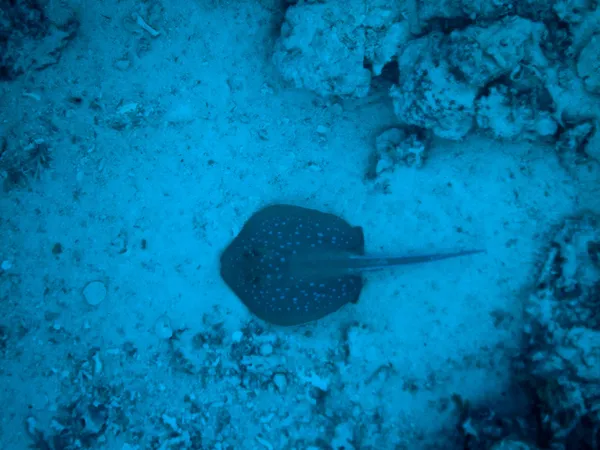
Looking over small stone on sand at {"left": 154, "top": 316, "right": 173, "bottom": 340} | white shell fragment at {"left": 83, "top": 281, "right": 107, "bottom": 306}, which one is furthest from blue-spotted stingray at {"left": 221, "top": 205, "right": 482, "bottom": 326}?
white shell fragment at {"left": 83, "top": 281, "right": 107, "bottom": 306}

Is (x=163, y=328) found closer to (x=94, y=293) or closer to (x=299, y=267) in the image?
(x=94, y=293)

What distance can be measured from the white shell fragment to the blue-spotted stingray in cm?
145

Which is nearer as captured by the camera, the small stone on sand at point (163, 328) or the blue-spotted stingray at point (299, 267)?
the blue-spotted stingray at point (299, 267)

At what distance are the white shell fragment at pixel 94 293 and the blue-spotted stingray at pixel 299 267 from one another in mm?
1448

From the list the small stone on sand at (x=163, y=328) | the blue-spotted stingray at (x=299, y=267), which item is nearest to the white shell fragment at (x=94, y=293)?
the small stone on sand at (x=163, y=328)

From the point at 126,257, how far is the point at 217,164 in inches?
60.7

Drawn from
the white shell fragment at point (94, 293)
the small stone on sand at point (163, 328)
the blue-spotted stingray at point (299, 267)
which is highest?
the blue-spotted stingray at point (299, 267)

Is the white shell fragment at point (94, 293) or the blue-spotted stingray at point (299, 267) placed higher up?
the blue-spotted stingray at point (299, 267)

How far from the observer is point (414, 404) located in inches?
171

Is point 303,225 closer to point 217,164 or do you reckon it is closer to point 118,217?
point 217,164

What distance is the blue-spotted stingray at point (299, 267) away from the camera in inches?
169

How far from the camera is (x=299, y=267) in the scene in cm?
432

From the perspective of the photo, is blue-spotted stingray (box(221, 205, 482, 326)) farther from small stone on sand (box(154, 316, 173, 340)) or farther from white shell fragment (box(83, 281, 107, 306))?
white shell fragment (box(83, 281, 107, 306))

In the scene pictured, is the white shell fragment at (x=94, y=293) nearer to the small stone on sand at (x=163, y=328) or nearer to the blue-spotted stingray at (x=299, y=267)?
the small stone on sand at (x=163, y=328)
